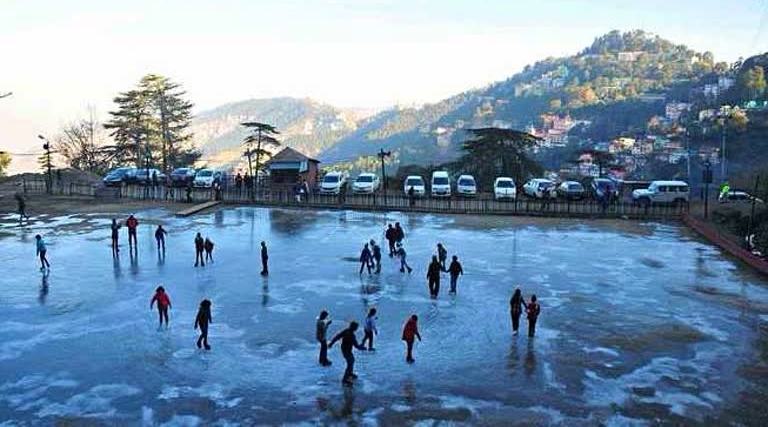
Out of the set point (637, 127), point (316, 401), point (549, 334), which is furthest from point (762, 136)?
point (316, 401)

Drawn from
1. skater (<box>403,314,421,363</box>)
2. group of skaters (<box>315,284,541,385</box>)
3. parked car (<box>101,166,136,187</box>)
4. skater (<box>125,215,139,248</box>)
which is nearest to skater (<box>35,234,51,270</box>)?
skater (<box>125,215,139,248</box>)

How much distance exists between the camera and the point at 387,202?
45.0 meters

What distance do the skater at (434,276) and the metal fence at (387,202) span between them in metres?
21.0

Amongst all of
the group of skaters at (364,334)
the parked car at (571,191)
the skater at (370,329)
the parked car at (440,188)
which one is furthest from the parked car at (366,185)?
the skater at (370,329)

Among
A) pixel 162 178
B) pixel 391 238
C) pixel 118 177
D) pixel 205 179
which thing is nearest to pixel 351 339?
pixel 391 238

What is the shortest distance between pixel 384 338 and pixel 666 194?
33157 millimetres

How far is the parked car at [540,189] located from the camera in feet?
153

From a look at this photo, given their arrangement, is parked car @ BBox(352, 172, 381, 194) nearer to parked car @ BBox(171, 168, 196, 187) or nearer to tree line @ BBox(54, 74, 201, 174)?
parked car @ BBox(171, 168, 196, 187)

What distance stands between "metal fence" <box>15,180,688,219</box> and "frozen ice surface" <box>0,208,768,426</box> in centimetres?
1075

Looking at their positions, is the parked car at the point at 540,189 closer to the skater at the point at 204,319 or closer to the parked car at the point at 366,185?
the parked car at the point at 366,185

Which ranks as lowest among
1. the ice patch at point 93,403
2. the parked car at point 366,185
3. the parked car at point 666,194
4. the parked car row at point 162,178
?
the ice patch at point 93,403

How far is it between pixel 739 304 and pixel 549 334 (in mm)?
7616

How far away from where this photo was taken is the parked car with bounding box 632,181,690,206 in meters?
44.8

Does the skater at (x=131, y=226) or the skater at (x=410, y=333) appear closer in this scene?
the skater at (x=410, y=333)
